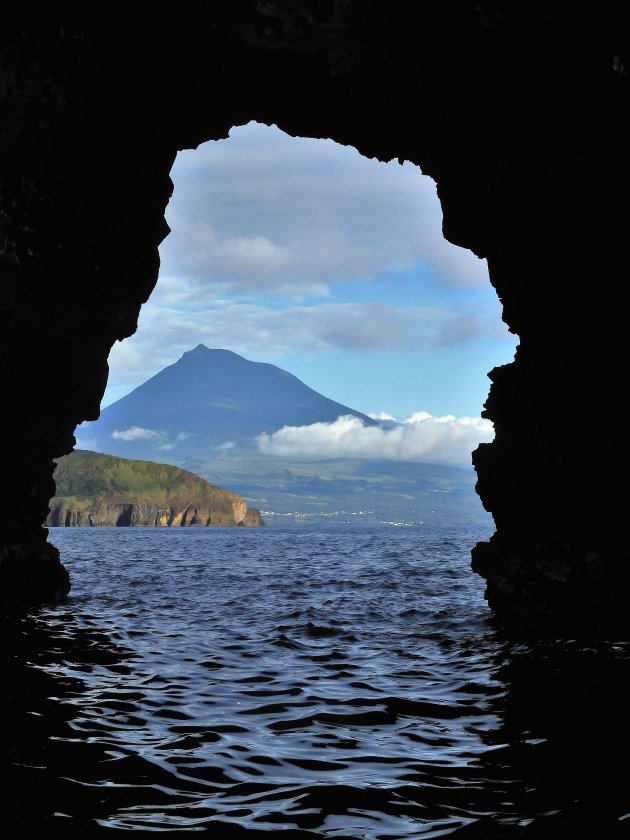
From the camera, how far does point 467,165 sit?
20.4 meters

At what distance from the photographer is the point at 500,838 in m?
5.96

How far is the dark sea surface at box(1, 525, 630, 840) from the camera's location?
6.48 metres

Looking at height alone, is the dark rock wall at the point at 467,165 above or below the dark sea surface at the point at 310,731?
above

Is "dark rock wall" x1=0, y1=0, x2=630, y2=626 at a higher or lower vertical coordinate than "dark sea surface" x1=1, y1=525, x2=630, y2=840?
higher

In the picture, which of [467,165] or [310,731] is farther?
[467,165]

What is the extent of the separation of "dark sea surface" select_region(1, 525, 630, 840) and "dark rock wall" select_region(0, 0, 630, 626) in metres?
3.60

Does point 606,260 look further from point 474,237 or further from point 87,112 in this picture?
point 87,112

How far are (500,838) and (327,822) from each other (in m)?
1.50

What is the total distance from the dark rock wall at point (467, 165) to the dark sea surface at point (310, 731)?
3.60 m

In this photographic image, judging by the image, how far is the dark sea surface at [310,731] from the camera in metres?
6.48

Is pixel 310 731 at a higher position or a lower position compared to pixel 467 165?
lower

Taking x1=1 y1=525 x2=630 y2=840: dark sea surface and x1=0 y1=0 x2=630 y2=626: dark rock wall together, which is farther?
x1=0 y1=0 x2=630 y2=626: dark rock wall

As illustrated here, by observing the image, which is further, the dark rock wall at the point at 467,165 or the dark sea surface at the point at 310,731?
the dark rock wall at the point at 467,165

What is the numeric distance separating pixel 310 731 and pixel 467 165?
1649 cm
